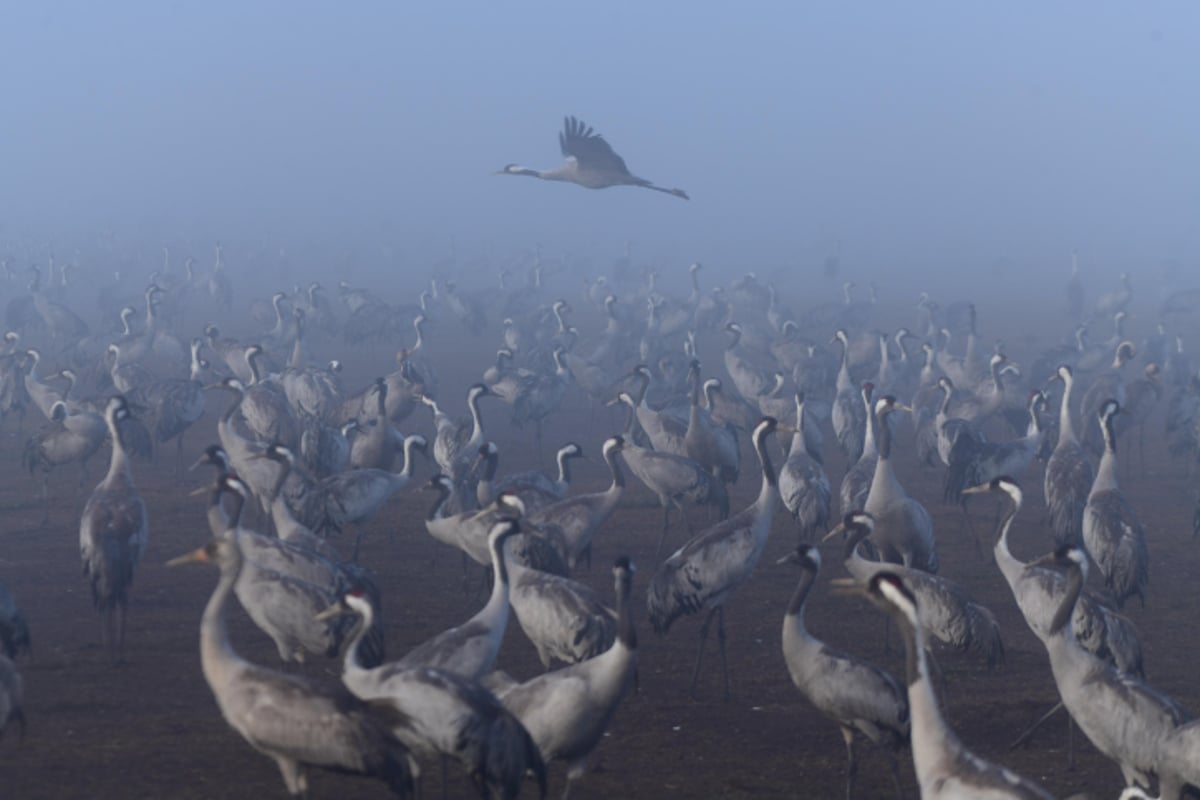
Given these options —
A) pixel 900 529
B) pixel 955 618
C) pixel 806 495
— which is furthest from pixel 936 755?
pixel 806 495

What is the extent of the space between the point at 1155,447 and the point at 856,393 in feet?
18.5

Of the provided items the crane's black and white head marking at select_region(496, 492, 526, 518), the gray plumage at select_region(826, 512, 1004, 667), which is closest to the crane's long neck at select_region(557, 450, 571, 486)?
the crane's black and white head marking at select_region(496, 492, 526, 518)

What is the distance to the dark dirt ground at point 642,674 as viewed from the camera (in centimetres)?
868

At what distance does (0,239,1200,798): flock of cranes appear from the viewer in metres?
7.50

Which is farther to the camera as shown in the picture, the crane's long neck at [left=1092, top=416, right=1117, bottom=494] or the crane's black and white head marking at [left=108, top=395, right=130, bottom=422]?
the crane's black and white head marking at [left=108, top=395, right=130, bottom=422]

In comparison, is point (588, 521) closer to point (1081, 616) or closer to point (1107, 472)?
point (1081, 616)

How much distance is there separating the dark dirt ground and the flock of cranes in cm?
19

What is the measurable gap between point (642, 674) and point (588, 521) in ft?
6.73

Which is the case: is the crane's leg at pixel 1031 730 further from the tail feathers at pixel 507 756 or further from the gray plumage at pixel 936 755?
the tail feathers at pixel 507 756

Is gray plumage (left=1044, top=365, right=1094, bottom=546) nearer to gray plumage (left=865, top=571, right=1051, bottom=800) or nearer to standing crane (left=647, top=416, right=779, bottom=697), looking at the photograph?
standing crane (left=647, top=416, right=779, bottom=697)

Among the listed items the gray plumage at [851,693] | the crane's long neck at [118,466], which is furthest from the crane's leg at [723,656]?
the crane's long neck at [118,466]

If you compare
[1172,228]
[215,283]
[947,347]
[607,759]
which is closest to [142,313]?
[215,283]

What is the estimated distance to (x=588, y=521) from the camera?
12695mm

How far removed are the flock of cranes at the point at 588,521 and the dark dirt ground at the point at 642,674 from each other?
0.64 ft
